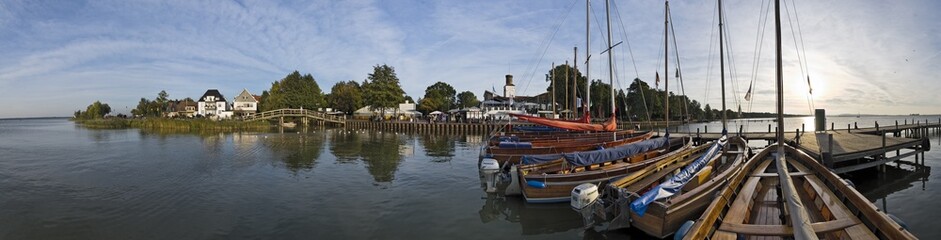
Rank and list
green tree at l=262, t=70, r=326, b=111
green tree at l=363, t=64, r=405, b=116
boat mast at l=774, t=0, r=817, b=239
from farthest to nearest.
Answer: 1. green tree at l=262, t=70, r=326, b=111
2. green tree at l=363, t=64, r=405, b=116
3. boat mast at l=774, t=0, r=817, b=239

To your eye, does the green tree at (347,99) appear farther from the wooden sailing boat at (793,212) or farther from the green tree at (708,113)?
the green tree at (708,113)

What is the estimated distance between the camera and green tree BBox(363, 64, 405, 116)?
244 feet

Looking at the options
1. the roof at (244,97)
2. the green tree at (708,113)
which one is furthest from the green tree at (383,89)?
the green tree at (708,113)

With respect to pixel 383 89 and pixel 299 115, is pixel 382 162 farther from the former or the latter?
pixel 299 115

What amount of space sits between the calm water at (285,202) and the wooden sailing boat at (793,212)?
102 inches

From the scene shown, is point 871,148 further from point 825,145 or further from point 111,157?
point 111,157

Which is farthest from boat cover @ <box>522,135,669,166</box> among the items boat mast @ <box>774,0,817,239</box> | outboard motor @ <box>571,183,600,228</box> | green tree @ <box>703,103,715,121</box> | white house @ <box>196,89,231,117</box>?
green tree @ <box>703,103,715,121</box>

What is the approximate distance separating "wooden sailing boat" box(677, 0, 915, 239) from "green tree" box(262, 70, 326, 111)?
295ft

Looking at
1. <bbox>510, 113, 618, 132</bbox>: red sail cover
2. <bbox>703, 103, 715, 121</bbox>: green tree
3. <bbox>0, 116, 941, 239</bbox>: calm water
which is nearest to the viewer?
<bbox>0, 116, 941, 239</bbox>: calm water

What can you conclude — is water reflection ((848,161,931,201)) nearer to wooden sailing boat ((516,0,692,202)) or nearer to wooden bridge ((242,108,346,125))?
wooden sailing boat ((516,0,692,202))

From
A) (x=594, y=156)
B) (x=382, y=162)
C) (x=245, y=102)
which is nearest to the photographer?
(x=594, y=156)

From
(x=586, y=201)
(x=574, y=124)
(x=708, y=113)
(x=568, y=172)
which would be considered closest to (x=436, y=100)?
(x=574, y=124)

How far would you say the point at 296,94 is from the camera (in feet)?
298

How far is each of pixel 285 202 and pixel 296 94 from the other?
3316 inches
